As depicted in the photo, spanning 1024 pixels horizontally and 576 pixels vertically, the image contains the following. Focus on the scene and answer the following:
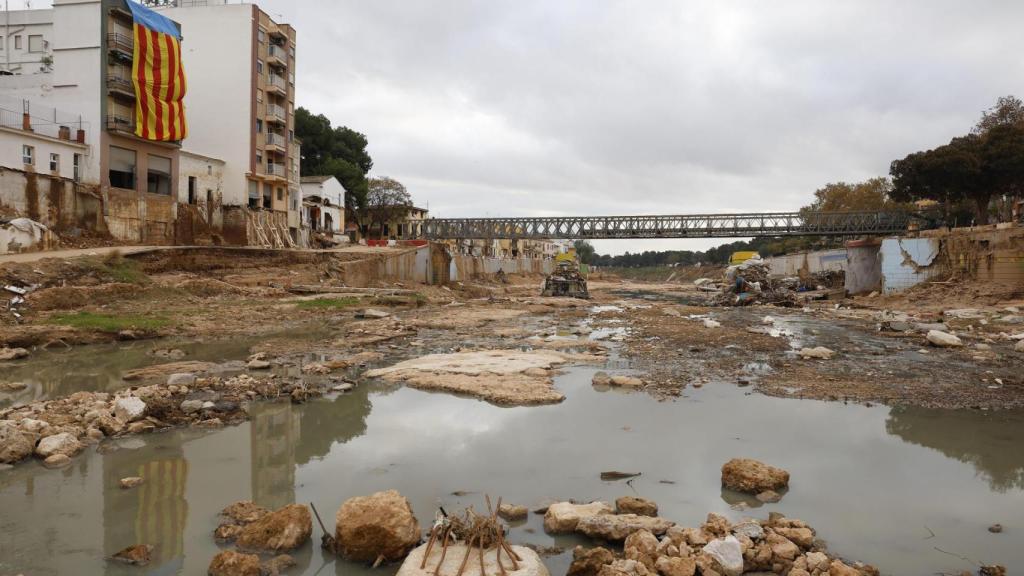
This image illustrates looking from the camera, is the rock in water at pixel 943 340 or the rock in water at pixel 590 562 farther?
the rock in water at pixel 943 340

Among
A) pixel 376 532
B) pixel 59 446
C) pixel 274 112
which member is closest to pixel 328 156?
pixel 274 112

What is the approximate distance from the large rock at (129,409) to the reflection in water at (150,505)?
3.08ft

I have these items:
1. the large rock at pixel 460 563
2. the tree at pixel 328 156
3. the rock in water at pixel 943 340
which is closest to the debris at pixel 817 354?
the rock in water at pixel 943 340

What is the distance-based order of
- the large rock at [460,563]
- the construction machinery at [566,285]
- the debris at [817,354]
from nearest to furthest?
1. the large rock at [460,563]
2. the debris at [817,354]
3. the construction machinery at [566,285]

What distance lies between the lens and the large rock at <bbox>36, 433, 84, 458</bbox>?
6547 mm

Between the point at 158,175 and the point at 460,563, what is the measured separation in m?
39.8

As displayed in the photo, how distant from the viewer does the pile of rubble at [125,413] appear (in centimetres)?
661

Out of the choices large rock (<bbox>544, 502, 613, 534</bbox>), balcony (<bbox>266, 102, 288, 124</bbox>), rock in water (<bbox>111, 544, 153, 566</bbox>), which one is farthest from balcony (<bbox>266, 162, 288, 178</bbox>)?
large rock (<bbox>544, 502, 613, 534</bbox>)

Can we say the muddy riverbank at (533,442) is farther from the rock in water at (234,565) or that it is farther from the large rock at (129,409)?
the large rock at (129,409)

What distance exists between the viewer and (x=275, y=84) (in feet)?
151

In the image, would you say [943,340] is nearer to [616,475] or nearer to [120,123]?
[616,475]

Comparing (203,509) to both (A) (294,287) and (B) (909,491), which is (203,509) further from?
(A) (294,287)

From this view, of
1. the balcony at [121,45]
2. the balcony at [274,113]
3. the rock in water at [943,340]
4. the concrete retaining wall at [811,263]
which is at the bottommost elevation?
the rock in water at [943,340]

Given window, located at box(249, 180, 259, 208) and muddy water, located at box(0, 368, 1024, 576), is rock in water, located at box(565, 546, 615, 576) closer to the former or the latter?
muddy water, located at box(0, 368, 1024, 576)
